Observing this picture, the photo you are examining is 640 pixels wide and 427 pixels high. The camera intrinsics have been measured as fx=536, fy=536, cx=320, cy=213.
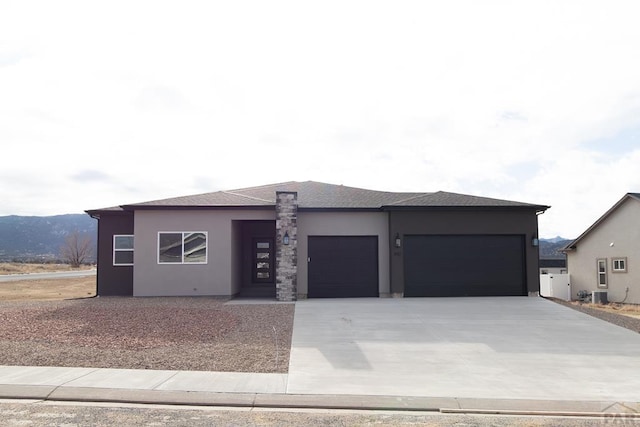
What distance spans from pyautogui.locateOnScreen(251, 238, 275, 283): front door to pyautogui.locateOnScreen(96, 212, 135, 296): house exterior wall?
461 cm

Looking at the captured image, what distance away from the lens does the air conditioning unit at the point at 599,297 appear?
25.7 meters

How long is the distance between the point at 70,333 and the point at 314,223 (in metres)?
9.16

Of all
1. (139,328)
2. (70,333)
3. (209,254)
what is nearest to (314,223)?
(209,254)

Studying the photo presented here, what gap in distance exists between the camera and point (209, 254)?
1812cm

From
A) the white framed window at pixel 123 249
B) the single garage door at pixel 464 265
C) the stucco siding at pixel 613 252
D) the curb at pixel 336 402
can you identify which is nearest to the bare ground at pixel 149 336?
the curb at pixel 336 402

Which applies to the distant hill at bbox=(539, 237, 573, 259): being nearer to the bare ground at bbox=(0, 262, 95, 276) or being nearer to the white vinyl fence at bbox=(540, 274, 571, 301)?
the white vinyl fence at bbox=(540, 274, 571, 301)

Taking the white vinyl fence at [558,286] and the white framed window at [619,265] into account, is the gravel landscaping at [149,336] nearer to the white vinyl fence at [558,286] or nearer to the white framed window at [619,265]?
the white framed window at [619,265]

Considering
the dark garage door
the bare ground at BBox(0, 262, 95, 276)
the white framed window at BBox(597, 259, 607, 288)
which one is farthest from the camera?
the bare ground at BBox(0, 262, 95, 276)

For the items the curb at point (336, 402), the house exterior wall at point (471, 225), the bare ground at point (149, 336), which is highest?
the house exterior wall at point (471, 225)

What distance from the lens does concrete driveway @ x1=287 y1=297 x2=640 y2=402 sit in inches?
297

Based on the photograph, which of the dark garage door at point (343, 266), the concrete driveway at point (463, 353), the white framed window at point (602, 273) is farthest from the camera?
the white framed window at point (602, 273)

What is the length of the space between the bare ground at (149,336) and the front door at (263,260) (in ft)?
18.4

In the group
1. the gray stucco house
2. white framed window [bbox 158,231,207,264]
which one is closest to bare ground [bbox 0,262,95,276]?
white framed window [bbox 158,231,207,264]

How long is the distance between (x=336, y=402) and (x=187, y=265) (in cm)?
1235
